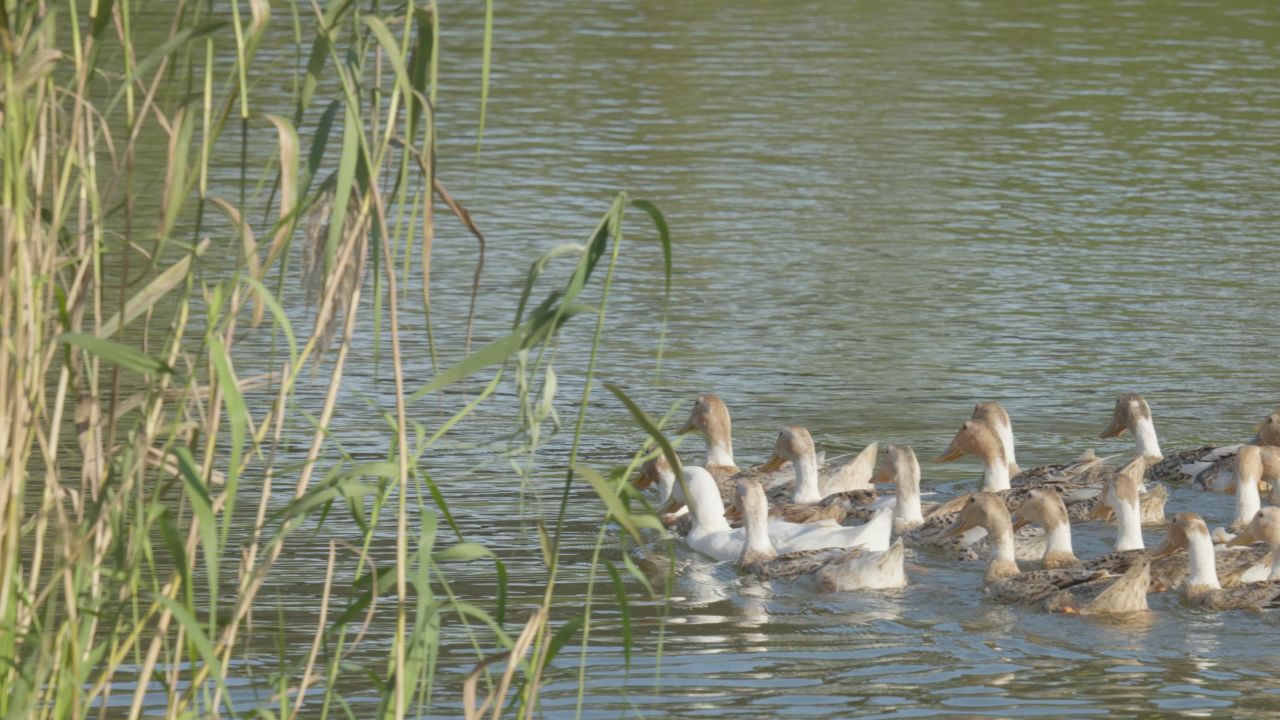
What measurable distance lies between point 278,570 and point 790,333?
5.57 m

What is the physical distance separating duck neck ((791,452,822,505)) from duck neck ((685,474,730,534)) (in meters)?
0.65

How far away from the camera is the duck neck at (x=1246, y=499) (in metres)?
9.73

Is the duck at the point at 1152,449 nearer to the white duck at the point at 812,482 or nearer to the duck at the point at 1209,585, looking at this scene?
the white duck at the point at 812,482

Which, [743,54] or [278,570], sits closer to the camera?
[278,570]

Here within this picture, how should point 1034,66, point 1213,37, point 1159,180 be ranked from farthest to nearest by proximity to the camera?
point 1213,37 < point 1034,66 < point 1159,180

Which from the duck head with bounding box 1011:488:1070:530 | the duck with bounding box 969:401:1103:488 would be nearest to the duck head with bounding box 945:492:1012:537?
the duck head with bounding box 1011:488:1070:530

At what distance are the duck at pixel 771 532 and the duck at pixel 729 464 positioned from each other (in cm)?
69

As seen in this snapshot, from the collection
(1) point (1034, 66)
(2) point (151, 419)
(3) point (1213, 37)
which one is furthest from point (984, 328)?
(3) point (1213, 37)

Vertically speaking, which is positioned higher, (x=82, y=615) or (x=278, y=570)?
(x=82, y=615)

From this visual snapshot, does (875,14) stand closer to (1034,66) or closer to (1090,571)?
(1034,66)

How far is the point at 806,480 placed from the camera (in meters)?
10.4

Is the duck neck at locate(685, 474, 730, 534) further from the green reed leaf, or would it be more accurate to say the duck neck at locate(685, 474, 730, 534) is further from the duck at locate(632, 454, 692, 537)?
the green reed leaf

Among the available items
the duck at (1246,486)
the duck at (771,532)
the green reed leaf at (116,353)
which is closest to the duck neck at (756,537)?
the duck at (771,532)

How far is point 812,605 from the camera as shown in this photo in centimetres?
852
